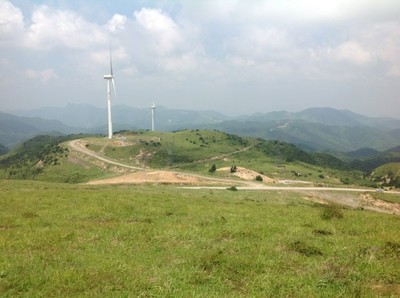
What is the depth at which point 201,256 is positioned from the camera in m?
14.6

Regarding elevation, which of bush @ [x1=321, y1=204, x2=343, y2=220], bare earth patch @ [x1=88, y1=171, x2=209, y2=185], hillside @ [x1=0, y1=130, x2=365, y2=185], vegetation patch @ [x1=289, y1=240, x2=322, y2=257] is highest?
vegetation patch @ [x1=289, y1=240, x2=322, y2=257]

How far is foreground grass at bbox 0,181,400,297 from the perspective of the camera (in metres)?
11.7

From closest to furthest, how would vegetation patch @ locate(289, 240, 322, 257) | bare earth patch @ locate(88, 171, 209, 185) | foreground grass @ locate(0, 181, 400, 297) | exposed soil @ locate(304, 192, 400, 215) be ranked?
1. foreground grass @ locate(0, 181, 400, 297)
2. vegetation patch @ locate(289, 240, 322, 257)
3. exposed soil @ locate(304, 192, 400, 215)
4. bare earth patch @ locate(88, 171, 209, 185)

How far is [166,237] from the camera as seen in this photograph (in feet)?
58.7

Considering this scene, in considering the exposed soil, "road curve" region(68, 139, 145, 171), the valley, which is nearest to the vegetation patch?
the valley

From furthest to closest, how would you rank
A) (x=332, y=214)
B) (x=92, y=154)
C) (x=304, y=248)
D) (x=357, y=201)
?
(x=92, y=154)
(x=357, y=201)
(x=332, y=214)
(x=304, y=248)

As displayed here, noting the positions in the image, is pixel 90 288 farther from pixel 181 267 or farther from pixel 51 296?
pixel 181 267

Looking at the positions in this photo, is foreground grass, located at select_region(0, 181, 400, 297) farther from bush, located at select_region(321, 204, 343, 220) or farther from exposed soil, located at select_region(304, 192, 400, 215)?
exposed soil, located at select_region(304, 192, 400, 215)

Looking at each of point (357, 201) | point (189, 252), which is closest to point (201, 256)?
point (189, 252)

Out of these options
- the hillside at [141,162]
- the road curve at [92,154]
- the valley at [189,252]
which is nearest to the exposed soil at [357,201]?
the valley at [189,252]

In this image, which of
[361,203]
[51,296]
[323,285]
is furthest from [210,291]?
[361,203]

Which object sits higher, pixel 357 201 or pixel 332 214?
pixel 332 214

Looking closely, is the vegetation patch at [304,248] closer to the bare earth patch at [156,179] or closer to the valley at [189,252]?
the valley at [189,252]

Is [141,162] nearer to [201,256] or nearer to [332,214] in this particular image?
[332,214]
